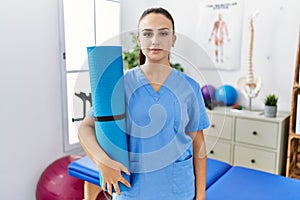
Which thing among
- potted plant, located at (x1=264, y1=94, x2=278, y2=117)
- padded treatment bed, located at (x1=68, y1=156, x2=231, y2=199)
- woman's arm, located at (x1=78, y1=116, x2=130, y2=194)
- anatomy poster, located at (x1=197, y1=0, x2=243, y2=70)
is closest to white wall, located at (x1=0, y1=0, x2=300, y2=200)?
anatomy poster, located at (x1=197, y1=0, x2=243, y2=70)

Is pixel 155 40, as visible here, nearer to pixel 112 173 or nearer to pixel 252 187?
pixel 112 173

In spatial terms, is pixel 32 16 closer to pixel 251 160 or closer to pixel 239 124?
pixel 239 124

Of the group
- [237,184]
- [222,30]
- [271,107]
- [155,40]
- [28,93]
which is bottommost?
[237,184]

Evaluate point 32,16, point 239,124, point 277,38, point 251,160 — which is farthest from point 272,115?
point 32,16

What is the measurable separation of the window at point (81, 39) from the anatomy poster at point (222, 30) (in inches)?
43.3

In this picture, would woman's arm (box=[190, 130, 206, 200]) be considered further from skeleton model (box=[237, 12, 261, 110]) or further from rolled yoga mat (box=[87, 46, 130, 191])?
skeleton model (box=[237, 12, 261, 110])

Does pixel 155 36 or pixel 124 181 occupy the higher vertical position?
pixel 155 36

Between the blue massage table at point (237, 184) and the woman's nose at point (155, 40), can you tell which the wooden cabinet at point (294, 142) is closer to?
the blue massage table at point (237, 184)

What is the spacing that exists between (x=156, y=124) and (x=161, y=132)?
0.08 feet

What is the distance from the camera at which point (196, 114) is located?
2.37 ft

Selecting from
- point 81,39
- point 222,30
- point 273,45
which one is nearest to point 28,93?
point 81,39

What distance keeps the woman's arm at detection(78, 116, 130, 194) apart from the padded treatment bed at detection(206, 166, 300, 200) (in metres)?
0.80

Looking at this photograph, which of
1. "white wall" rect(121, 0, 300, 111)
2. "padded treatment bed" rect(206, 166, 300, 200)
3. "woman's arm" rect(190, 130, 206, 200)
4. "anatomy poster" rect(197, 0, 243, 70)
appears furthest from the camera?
"anatomy poster" rect(197, 0, 243, 70)

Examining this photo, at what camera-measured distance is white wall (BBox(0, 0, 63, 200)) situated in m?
1.81
